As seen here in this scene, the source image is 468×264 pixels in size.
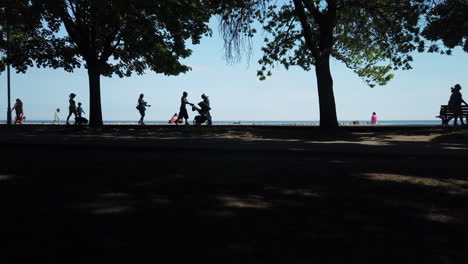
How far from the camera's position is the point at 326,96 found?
17422 mm

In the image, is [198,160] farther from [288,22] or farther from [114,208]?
[288,22]

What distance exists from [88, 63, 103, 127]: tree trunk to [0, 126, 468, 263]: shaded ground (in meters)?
16.1

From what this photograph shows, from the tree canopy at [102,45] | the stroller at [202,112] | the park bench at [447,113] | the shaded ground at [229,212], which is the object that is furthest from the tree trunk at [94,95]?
the park bench at [447,113]

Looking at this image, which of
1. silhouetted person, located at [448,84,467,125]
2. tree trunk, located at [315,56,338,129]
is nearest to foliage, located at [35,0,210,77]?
tree trunk, located at [315,56,338,129]

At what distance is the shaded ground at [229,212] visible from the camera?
305 cm

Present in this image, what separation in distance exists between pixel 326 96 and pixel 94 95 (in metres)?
13.6

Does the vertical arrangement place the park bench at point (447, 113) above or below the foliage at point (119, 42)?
below

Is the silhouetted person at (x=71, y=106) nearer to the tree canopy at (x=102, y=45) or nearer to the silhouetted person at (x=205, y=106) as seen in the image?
the tree canopy at (x=102, y=45)

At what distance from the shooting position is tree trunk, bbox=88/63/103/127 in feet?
73.8

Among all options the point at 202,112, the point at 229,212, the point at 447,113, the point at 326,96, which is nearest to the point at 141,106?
the point at 202,112

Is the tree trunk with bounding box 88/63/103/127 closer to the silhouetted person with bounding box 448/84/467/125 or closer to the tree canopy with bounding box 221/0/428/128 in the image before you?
the tree canopy with bounding box 221/0/428/128

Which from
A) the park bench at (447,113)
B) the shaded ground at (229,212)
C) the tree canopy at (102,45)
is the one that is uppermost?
the tree canopy at (102,45)

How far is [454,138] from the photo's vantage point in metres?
13.5

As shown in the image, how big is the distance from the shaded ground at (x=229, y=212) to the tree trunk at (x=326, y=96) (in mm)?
10294
